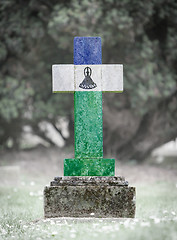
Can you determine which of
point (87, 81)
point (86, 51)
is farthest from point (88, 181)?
point (86, 51)

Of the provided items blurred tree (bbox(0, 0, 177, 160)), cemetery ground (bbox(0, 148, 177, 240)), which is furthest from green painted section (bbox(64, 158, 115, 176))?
blurred tree (bbox(0, 0, 177, 160))

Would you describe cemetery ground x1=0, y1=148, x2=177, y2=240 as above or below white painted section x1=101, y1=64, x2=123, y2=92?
below

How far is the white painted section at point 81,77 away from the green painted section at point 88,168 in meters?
1.01

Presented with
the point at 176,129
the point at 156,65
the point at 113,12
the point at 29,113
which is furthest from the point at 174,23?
the point at 29,113

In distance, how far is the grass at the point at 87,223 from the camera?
342 centimetres

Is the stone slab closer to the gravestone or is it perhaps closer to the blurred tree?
the gravestone

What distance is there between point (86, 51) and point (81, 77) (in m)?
0.38

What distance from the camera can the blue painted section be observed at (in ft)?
16.2

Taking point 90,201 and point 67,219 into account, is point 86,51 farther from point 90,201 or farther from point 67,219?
point 67,219

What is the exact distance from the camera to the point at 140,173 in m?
10.1

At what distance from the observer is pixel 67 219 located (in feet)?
14.1

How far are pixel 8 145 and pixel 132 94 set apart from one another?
4.73m

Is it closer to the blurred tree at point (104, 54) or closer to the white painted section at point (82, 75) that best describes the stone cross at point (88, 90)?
the white painted section at point (82, 75)

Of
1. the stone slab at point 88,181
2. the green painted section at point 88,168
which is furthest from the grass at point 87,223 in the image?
the green painted section at point 88,168
